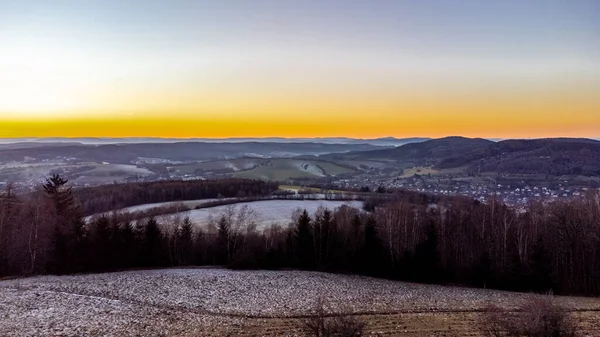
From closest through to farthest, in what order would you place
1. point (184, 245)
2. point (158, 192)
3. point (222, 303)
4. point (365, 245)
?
point (222, 303) → point (365, 245) → point (184, 245) → point (158, 192)

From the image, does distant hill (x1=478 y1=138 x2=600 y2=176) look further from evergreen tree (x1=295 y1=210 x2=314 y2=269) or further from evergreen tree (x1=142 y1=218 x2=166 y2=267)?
evergreen tree (x1=142 y1=218 x2=166 y2=267)

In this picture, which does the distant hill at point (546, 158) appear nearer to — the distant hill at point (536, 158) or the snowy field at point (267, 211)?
the distant hill at point (536, 158)

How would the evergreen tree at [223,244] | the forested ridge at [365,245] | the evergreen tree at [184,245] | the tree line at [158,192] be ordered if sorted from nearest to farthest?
the forested ridge at [365,245], the evergreen tree at [184,245], the evergreen tree at [223,244], the tree line at [158,192]

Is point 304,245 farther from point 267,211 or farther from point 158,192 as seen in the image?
point 158,192

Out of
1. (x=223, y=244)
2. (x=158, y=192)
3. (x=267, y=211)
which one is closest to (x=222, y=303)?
(x=223, y=244)

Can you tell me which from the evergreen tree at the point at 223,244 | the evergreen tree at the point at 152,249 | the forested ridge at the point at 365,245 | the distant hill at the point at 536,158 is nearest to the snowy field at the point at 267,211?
the forested ridge at the point at 365,245

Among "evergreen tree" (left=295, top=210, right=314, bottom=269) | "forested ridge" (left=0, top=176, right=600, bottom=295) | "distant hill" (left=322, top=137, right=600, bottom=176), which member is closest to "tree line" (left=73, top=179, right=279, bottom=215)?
"forested ridge" (left=0, top=176, right=600, bottom=295)
